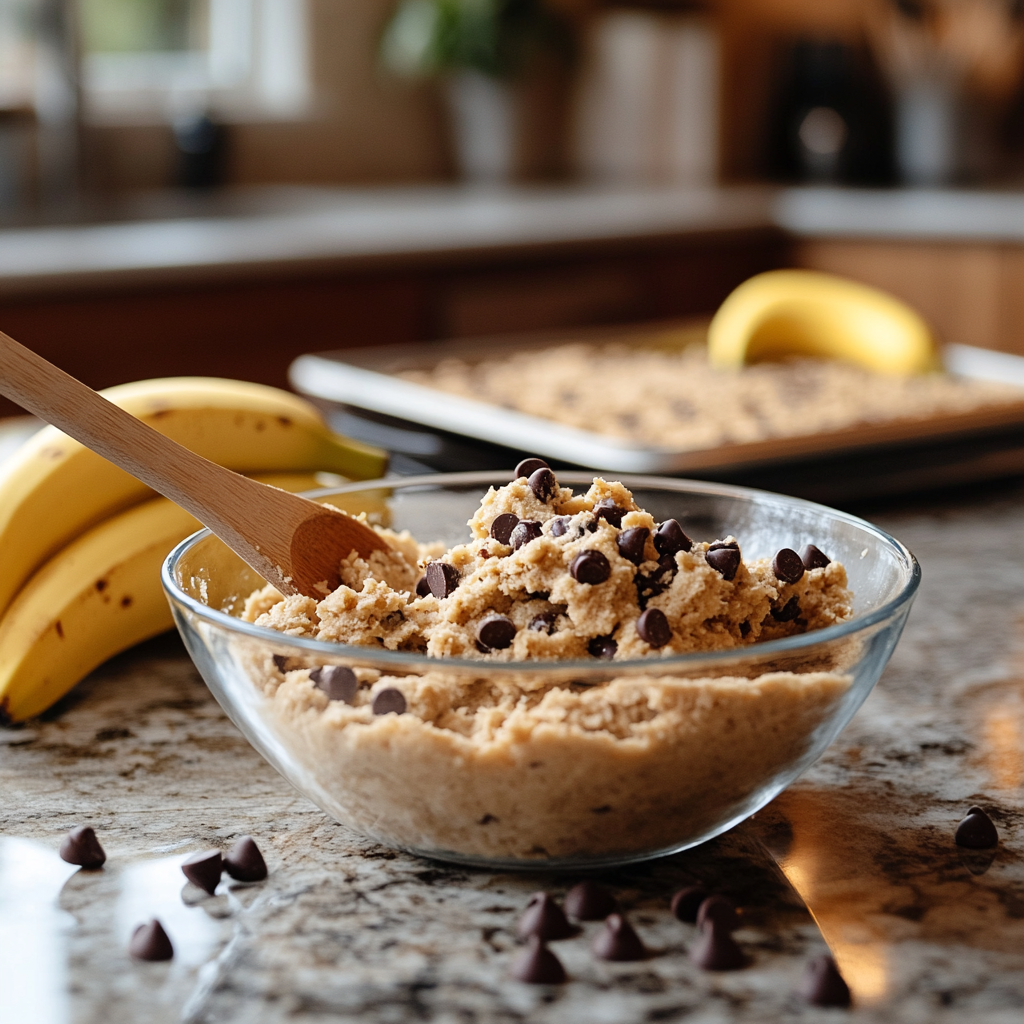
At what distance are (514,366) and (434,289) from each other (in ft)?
2.77

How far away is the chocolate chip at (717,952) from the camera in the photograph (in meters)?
0.62

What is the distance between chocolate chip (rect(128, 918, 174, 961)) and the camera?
0.63 m

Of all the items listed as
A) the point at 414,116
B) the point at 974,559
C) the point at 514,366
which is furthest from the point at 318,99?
the point at 974,559

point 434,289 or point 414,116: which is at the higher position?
point 414,116

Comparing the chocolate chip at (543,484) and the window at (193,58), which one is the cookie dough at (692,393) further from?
the window at (193,58)

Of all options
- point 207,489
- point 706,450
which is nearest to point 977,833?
point 207,489

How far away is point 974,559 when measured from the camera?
1282mm

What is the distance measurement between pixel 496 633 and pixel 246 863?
0.58 ft

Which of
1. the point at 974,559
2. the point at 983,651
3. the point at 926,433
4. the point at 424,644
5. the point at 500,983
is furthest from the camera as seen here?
the point at 926,433

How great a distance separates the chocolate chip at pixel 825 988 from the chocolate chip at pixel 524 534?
11.0 inches

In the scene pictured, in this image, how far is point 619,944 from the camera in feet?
2.04

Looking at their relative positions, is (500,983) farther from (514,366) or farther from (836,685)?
(514,366)

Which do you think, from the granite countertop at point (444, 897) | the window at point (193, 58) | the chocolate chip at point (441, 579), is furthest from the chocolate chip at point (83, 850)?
the window at point (193, 58)

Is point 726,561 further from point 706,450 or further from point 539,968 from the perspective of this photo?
point 706,450
